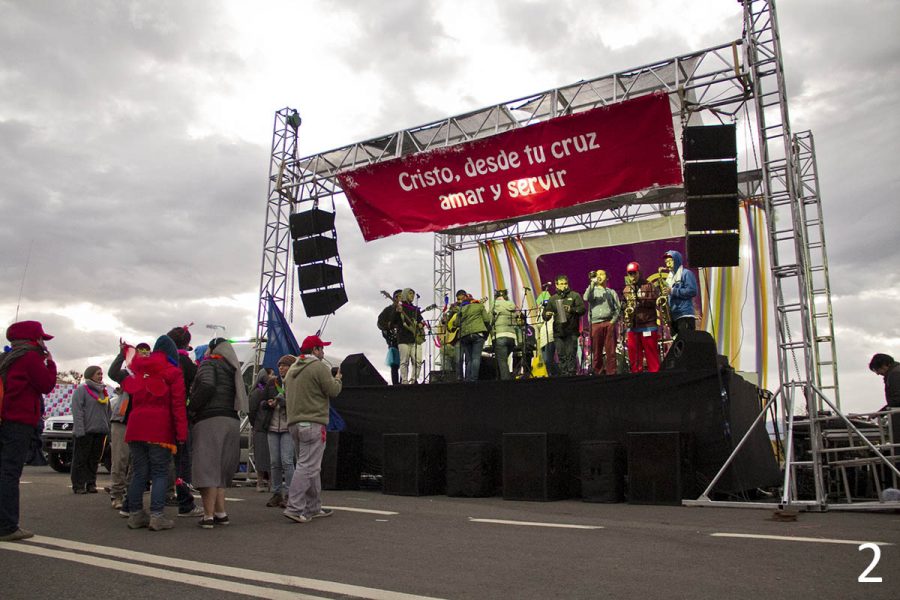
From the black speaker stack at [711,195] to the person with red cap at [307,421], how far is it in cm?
460

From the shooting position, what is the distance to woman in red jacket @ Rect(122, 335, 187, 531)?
609cm

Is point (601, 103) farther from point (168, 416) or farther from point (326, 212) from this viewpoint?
point (168, 416)

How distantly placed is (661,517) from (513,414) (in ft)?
10.2

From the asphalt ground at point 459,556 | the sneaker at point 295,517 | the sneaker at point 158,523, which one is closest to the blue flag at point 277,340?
the asphalt ground at point 459,556

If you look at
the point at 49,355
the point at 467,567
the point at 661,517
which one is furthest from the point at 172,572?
the point at 661,517

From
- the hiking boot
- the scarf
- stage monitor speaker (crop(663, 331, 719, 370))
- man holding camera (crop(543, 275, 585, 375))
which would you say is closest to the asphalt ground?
the hiking boot

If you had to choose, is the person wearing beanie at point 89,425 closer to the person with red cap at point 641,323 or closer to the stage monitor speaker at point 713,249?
the person with red cap at point 641,323

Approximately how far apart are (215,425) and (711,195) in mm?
6049

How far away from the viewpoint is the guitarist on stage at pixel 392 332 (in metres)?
12.6

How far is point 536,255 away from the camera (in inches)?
728

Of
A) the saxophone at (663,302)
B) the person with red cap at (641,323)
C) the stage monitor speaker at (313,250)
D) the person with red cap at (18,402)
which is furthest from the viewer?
the stage monitor speaker at (313,250)

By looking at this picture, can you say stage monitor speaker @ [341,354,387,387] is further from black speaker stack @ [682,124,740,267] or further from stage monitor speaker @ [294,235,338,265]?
black speaker stack @ [682,124,740,267]

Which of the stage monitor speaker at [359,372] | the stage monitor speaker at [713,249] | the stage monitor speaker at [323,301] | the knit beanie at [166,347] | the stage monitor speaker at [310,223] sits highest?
the stage monitor speaker at [310,223]

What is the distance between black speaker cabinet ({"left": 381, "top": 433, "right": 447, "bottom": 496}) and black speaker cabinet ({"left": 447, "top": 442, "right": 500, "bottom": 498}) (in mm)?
340
